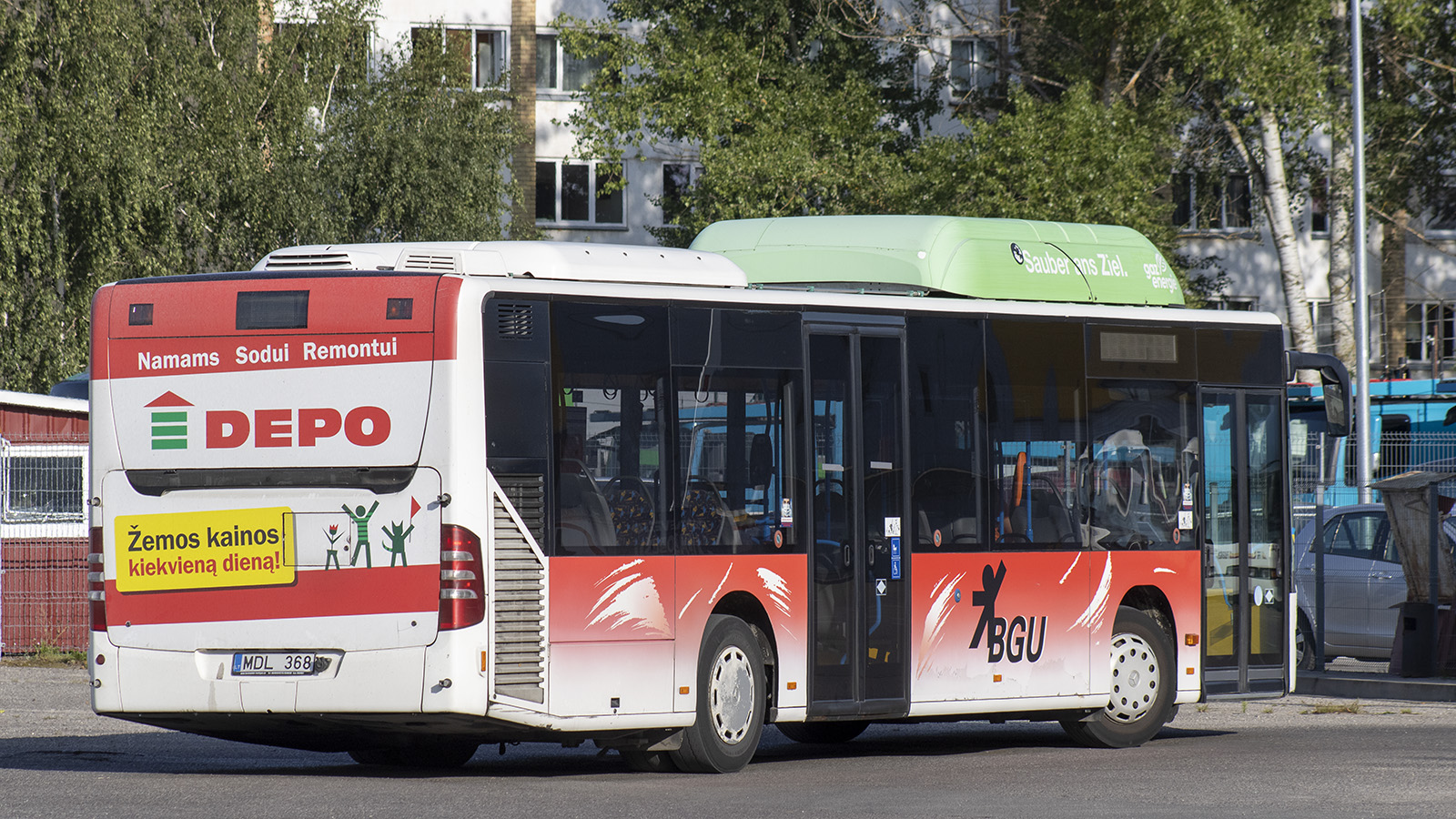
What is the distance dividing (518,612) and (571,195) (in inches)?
1464

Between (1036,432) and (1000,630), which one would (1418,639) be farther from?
(1000,630)

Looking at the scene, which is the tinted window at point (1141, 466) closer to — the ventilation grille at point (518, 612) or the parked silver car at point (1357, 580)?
the ventilation grille at point (518, 612)

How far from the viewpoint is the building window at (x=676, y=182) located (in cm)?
4325

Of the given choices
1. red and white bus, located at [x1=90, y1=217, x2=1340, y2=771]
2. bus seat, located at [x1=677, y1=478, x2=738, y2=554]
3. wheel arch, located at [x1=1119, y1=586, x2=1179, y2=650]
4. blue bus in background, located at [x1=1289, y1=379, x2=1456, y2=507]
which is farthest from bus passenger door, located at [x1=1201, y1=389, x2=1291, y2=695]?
blue bus in background, located at [x1=1289, y1=379, x2=1456, y2=507]

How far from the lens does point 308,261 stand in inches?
427

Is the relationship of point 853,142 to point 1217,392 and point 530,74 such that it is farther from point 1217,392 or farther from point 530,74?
point 1217,392

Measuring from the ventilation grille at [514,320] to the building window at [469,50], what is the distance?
32.2 m

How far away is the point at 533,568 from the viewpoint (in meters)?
10.4

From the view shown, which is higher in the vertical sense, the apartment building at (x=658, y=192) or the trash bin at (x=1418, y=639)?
the apartment building at (x=658, y=192)

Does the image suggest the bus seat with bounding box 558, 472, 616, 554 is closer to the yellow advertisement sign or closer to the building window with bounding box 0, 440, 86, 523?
the yellow advertisement sign

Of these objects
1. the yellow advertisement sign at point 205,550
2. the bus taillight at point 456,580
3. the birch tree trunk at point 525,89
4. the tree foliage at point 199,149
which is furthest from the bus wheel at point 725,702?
the birch tree trunk at point 525,89

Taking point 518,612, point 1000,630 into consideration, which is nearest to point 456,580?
point 518,612

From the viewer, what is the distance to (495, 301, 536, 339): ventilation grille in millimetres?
10438

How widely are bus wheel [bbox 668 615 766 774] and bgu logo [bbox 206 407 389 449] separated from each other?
7.51 ft
